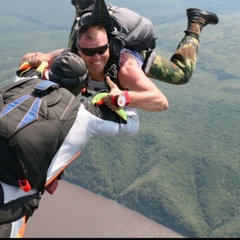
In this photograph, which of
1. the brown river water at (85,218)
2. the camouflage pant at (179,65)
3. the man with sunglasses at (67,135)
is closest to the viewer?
the man with sunglasses at (67,135)

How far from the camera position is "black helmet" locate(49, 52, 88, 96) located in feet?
7.62

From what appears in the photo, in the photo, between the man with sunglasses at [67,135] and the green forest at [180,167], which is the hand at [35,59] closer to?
the man with sunglasses at [67,135]

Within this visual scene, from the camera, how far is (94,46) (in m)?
2.96

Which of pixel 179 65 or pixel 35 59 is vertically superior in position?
pixel 35 59

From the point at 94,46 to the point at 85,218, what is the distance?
2300 inches

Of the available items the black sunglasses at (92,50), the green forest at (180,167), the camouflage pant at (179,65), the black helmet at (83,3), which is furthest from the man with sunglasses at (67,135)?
the green forest at (180,167)

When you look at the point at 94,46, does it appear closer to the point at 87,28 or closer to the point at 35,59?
the point at 87,28

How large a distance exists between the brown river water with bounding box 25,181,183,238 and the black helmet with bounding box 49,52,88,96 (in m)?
47.0

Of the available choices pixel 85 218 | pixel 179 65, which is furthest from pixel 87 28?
pixel 85 218

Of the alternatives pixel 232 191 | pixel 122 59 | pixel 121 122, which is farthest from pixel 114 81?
pixel 232 191

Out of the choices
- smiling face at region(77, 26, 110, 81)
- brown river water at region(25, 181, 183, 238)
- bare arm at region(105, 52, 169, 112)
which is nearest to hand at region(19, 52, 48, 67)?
smiling face at region(77, 26, 110, 81)

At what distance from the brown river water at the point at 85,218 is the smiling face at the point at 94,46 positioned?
46.4 m

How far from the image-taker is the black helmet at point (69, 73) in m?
2.32

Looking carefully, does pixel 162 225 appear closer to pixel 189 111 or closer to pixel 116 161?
pixel 116 161
